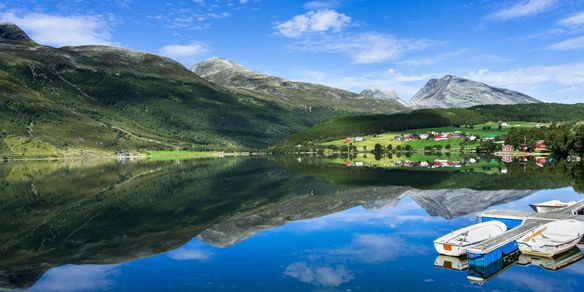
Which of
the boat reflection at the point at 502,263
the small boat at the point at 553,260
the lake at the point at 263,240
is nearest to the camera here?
the boat reflection at the point at 502,263

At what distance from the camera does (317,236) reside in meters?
47.5

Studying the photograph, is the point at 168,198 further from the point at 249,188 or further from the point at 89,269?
the point at 89,269

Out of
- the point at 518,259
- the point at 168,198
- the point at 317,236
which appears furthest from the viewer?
the point at 168,198

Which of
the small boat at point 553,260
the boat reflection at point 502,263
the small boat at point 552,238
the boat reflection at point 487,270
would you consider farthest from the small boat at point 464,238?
the small boat at point 553,260

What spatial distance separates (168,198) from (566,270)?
63628 millimetres

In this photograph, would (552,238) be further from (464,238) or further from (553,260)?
(464,238)

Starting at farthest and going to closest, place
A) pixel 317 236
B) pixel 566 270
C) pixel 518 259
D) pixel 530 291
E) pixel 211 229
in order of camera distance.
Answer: pixel 211 229, pixel 317 236, pixel 518 259, pixel 566 270, pixel 530 291

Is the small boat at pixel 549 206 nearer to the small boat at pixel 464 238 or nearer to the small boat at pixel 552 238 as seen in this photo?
Result: the small boat at pixel 552 238

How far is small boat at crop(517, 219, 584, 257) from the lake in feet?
3.49

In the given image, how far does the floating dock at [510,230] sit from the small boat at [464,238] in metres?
1.11

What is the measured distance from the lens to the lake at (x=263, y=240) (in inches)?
1254

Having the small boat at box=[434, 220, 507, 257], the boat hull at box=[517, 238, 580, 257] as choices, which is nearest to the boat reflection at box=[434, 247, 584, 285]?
the boat hull at box=[517, 238, 580, 257]

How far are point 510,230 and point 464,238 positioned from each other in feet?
16.9

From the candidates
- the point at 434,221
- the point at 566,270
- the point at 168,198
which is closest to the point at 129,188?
the point at 168,198
